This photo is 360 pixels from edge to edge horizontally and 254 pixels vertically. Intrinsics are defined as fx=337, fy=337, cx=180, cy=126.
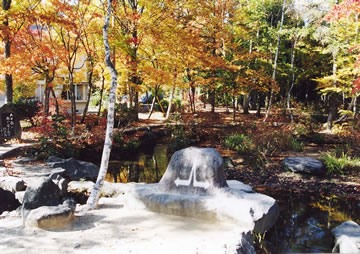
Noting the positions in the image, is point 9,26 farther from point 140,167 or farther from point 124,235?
point 124,235

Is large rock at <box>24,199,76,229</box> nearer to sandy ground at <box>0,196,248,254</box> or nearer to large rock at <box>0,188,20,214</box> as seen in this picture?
sandy ground at <box>0,196,248,254</box>

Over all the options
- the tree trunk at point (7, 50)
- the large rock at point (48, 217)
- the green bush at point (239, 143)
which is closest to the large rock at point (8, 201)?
the large rock at point (48, 217)

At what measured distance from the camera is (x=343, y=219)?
7453 mm

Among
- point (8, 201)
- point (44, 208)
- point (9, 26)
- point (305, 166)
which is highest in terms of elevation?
point (9, 26)

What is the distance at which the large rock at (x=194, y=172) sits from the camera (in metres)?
6.41

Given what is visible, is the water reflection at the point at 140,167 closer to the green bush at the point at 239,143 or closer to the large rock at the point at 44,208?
the green bush at the point at 239,143

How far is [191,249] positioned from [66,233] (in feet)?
6.71

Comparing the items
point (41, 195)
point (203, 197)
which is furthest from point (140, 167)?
point (203, 197)

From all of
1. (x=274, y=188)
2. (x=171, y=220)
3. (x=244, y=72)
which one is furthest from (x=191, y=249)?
(x=244, y=72)

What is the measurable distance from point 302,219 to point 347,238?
1.84 metres

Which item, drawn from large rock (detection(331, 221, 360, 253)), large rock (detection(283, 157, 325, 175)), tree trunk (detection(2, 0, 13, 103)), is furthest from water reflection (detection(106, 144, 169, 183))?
large rock (detection(331, 221, 360, 253))

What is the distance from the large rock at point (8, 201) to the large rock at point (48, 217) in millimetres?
1902

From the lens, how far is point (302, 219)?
748 cm

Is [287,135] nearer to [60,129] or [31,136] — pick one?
[60,129]
